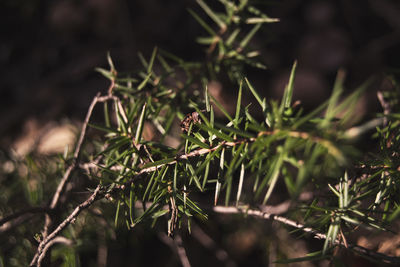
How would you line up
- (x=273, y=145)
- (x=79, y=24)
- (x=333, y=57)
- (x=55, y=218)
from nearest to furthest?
(x=273, y=145) → (x=55, y=218) → (x=333, y=57) → (x=79, y=24)

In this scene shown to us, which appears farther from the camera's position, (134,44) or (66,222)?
(134,44)

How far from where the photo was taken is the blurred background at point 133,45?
1.36 metres

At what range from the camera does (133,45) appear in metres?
1.42

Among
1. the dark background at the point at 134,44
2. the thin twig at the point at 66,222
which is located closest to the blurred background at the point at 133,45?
the dark background at the point at 134,44

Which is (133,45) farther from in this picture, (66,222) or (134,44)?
(66,222)

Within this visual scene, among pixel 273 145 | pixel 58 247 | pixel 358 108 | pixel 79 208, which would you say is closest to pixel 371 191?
pixel 273 145

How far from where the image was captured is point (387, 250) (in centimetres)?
53

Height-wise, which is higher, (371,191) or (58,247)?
(371,191)

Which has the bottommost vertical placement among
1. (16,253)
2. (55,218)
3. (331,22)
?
(16,253)

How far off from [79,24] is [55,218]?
A: 134 cm

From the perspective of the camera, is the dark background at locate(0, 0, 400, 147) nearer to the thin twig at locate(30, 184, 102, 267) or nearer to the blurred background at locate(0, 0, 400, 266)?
the blurred background at locate(0, 0, 400, 266)

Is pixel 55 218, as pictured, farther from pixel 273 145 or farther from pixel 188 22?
pixel 188 22

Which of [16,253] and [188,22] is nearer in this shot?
[16,253]

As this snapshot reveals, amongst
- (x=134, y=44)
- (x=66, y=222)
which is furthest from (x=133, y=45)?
(x=66, y=222)
